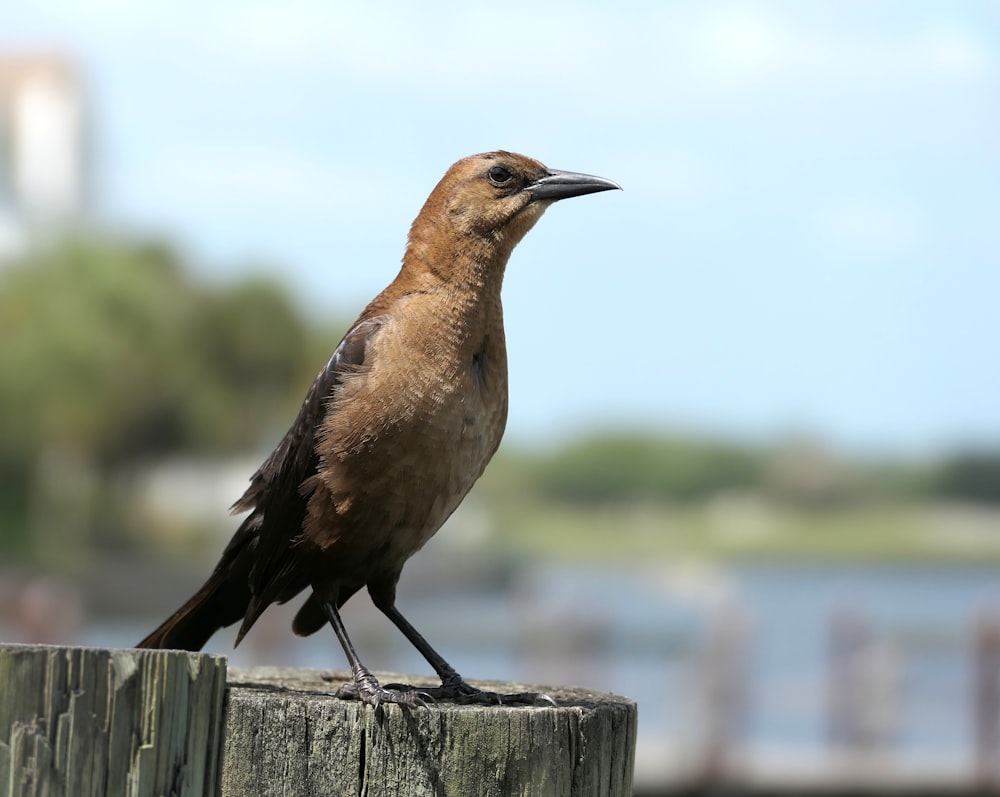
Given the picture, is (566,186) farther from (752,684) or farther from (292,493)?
(752,684)

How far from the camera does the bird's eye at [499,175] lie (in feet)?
13.0

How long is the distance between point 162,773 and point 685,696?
13.7m

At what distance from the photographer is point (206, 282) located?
46062 mm

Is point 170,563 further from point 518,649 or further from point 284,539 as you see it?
point 284,539

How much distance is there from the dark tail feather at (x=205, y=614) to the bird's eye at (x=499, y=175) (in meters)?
1.33

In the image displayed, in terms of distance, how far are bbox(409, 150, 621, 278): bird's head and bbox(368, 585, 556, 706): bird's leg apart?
0.99m

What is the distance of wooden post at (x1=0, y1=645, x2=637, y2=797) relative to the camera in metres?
2.06

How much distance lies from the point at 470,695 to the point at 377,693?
507 millimetres

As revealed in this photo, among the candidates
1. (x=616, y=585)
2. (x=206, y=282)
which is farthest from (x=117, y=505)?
(x=616, y=585)

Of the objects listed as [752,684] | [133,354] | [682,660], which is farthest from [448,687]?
[133,354]

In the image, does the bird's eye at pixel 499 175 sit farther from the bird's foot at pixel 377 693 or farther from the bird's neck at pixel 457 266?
the bird's foot at pixel 377 693

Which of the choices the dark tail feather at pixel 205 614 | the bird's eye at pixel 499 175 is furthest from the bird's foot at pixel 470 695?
the bird's eye at pixel 499 175

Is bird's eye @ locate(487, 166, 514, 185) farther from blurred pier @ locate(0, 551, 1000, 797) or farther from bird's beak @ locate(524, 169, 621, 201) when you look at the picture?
blurred pier @ locate(0, 551, 1000, 797)

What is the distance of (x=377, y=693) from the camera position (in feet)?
9.64
